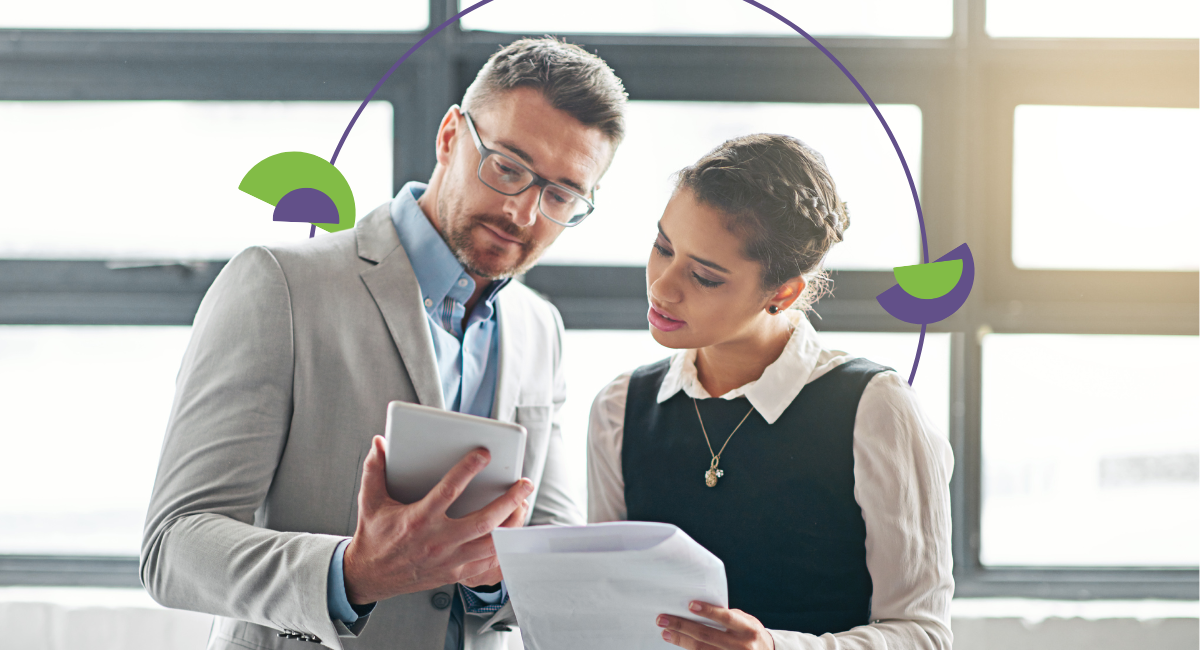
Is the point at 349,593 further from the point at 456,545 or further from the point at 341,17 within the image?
the point at 341,17

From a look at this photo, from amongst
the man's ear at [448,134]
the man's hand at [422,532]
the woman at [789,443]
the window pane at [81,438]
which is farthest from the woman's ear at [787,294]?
the window pane at [81,438]

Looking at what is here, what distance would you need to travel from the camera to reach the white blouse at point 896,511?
1.03m

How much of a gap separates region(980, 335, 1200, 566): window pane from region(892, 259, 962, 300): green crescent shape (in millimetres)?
887

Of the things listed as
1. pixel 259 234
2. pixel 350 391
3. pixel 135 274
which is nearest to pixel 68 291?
pixel 135 274

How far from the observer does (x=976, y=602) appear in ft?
6.83

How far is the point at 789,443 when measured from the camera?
115 centimetres

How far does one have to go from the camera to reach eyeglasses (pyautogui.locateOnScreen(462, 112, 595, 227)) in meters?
1.30

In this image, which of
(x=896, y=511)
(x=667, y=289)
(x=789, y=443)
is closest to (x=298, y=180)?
(x=667, y=289)

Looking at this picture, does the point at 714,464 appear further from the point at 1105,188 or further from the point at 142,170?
the point at 142,170

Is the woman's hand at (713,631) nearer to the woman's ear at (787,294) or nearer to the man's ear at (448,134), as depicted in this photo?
the woman's ear at (787,294)

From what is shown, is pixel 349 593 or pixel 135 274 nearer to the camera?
pixel 349 593

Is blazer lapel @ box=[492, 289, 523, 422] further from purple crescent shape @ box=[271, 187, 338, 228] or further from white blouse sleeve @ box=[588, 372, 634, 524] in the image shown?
purple crescent shape @ box=[271, 187, 338, 228]

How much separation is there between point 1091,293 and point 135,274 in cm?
274

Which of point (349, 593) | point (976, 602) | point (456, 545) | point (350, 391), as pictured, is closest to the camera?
point (456, 545)
